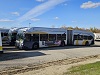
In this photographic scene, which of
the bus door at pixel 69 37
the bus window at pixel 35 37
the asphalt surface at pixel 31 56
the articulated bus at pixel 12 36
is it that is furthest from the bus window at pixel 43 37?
the articulated bus at pixel 12 36

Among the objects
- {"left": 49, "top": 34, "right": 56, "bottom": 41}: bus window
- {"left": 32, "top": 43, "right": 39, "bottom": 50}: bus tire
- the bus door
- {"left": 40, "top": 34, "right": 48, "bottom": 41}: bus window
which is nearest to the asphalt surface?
{"left": 32, "top": 43, "right": 39, "bottom": 50}: bus tire

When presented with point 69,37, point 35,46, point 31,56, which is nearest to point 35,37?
point 35,46

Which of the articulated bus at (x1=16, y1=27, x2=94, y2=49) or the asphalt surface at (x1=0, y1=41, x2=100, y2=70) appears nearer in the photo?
the asphalt surface at (x1=0, y1=41, x2=100, y2=70)

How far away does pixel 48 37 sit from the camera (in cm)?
3111

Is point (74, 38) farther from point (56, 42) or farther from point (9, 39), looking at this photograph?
point (9, 39)

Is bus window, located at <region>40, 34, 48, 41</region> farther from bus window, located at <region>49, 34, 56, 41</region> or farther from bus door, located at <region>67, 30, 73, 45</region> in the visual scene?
bus door, located at <region>67, 30, 73, 45</region>

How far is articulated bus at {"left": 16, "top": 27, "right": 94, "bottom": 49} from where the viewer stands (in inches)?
1094

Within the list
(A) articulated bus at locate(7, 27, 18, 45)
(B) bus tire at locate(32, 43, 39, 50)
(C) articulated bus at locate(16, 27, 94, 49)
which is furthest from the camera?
(A) articulated bus at locate(7, 27, 18, 45)

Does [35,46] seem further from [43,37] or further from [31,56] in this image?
[31,56]

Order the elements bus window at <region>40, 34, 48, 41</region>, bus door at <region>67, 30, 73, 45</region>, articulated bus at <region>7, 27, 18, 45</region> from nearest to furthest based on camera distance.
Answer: bus window at <region>40, 34, 48, 41</region> → bus door at <region>67, 30, 73, 45</region> → articulated bus at <region>7, 27, 18, 45</region>

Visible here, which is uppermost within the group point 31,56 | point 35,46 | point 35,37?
point 35,37

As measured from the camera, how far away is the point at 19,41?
28.3 m

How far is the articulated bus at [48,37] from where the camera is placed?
27.8 m

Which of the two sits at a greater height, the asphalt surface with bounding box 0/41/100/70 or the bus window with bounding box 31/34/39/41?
the bus window with bounding box 31/34/39/41
